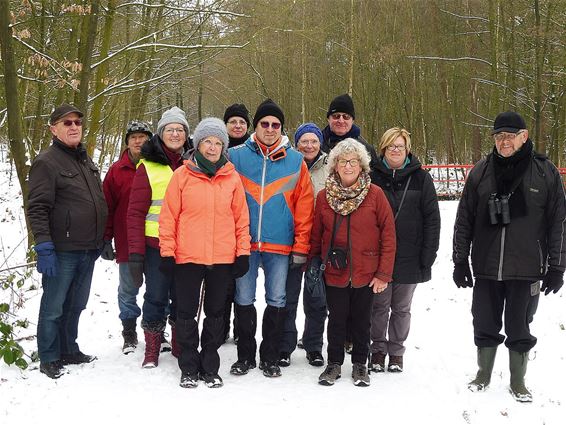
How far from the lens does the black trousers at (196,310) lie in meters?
4.15

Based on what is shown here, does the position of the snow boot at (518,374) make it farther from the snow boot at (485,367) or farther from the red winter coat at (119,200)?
the red winter coat at (119,200)

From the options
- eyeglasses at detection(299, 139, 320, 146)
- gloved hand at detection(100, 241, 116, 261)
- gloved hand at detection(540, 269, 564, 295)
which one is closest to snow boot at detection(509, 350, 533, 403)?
gloved hand at detection(540, 269, 564, 295)

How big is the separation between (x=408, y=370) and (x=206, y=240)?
213cm

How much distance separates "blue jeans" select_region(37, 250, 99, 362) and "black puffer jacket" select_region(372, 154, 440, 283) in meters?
2.58

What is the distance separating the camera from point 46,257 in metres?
4.00

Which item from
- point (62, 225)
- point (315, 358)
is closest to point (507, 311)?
point (315, 358)

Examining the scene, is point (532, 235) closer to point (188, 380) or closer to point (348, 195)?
point (348, 195)

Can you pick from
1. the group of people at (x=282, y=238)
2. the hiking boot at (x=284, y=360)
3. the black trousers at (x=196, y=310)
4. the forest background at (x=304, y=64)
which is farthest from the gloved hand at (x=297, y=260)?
the forest background at (x=304, y=64)

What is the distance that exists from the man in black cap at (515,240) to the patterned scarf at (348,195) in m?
0.93

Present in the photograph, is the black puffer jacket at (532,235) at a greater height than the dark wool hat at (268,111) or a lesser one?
lesser

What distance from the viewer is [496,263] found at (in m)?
4.11

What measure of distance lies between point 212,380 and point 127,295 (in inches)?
50.6

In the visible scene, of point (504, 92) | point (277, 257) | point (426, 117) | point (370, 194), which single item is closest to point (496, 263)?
point (370, 194)

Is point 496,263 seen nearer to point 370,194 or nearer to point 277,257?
point 370,194
